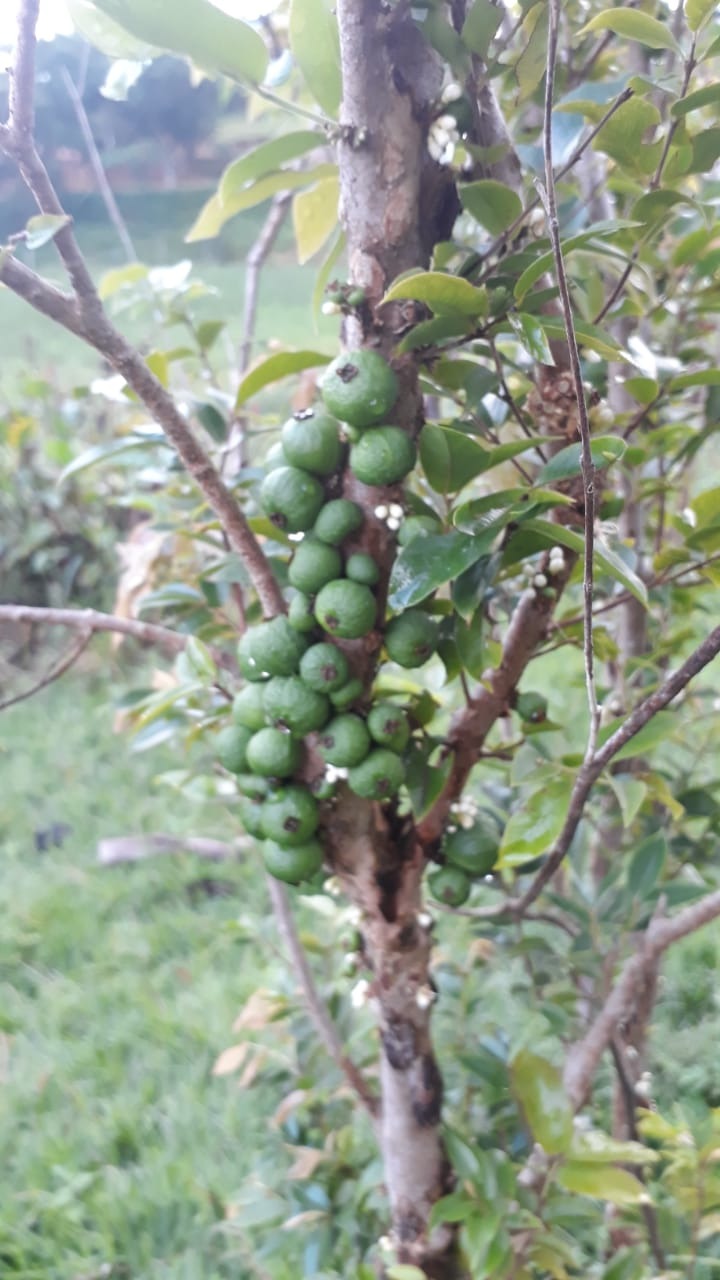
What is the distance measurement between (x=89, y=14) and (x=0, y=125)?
0.70 ft

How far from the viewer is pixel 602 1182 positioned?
690 millimetres

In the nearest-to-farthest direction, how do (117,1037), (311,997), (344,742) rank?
(344,742), (311,997), (117,1037)

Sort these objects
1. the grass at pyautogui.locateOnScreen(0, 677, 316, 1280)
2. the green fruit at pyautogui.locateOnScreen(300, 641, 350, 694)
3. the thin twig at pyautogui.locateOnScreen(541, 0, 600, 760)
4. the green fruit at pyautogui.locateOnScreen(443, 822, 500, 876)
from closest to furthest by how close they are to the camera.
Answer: the thin twig at pyautogui.locateOnScreen(541, 0, 600, 760)
the green fruit at pyautogui.locateOnScreen(300, 641, 350, 694)
the green fruit at pyautogui.locateOnScreen(443, 822, 500, 876)
the grass at pyautogui.locateOnScreen(0, 677, 316, 1280)

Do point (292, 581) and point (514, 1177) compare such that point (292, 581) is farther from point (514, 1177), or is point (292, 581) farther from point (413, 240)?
point (514, 1177)

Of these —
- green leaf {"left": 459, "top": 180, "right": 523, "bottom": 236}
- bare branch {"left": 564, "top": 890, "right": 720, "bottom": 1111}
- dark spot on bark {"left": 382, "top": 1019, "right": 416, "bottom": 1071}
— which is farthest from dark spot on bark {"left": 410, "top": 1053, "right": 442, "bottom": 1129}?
green leaf {"left": 459, "top": 180, "right": 523, "bottom": 236}

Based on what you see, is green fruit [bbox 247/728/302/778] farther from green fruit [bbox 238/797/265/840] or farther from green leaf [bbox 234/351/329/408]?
green leaf [bbox 234/351/329/408]

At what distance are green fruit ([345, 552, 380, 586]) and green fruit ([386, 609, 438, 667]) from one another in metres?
0.03

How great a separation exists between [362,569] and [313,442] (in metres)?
0.09

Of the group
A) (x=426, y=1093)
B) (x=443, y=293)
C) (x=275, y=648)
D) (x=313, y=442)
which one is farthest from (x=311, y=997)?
Result: (x=443, y=293)

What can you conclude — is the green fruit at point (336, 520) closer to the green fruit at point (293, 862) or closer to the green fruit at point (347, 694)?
the green fruit at point (347, 694)

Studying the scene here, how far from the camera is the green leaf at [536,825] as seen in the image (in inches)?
24.3

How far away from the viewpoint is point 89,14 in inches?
23.7

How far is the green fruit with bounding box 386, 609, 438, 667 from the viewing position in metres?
0.60

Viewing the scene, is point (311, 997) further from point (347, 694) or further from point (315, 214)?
point (315, 214)
